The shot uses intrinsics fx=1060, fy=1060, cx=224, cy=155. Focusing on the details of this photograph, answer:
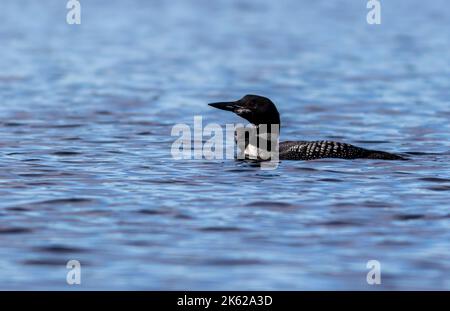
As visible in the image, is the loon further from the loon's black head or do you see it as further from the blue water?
the blue water

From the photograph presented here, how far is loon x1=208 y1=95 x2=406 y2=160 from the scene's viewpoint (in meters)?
10.1

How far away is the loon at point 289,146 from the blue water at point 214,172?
135 millimetres

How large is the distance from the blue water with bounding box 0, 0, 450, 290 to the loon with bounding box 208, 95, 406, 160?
14cm

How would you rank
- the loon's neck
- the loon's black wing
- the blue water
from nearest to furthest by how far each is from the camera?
1. the blue water
2. the loon's black wing
3. the loon's neck

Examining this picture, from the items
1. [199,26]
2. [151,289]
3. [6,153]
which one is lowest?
[151,289]

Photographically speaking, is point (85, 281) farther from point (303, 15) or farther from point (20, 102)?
point (303, 15)

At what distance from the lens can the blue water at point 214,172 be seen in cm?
639

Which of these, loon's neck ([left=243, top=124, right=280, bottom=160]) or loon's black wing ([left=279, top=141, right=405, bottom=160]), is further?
loon's neck ([left=243, top=124, right=280, bottom=160])

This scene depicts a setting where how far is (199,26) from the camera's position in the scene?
2898cm

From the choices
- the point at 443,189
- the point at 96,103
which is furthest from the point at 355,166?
A: the point at 96,103

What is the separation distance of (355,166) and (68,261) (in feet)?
13.4

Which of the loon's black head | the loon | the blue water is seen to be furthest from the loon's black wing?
the loon's black head

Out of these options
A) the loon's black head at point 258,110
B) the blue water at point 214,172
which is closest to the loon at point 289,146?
the loon's black head at point 258,110

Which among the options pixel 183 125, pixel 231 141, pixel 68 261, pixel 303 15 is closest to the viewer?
pixel 68 261
